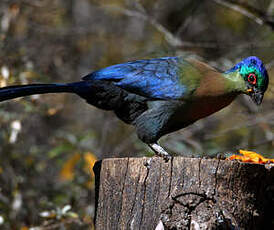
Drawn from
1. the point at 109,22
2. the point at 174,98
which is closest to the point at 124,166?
the point at 174,98

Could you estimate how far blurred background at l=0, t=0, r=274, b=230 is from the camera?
570cm

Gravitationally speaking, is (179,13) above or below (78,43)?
above

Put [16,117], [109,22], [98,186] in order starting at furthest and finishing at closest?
[109,22], [16,117], [98,186]

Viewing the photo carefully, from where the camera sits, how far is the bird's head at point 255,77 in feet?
13.2

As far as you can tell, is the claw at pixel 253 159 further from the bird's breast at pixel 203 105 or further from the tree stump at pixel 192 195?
the bird's breast at pixel 203 105

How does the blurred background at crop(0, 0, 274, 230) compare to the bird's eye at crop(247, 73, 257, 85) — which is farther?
the blurred background at crop(0, 0, 274, 230)

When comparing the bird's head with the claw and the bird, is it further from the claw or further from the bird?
the claw

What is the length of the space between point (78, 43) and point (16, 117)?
3.49 meters

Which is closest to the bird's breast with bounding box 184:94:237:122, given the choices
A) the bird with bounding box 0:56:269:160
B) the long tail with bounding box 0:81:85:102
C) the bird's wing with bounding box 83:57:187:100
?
the bird with bounding box 0:56:269:160

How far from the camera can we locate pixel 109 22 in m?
10.5

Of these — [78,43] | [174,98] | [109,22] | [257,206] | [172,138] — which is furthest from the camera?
[109,22]

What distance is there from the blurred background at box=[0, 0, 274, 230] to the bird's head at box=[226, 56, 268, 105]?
1367mm

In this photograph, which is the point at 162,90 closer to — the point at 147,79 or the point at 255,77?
the point at 147,79

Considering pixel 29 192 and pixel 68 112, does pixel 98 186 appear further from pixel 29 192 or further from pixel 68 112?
pixel 68 112
